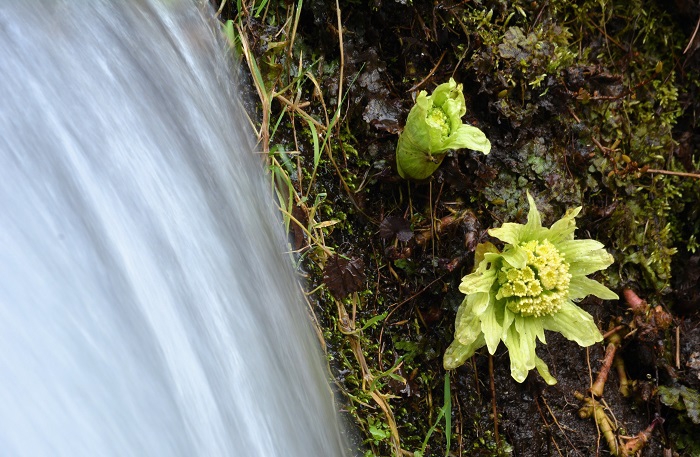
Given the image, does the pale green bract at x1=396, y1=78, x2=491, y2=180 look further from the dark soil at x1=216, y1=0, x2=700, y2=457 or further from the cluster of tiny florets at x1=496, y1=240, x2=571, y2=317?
the cluster of tiny florets at x1=496, y1=240, x2=571, y2=317

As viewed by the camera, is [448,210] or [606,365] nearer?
[448,210]

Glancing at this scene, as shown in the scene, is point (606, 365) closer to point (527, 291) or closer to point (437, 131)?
point (527, 291)

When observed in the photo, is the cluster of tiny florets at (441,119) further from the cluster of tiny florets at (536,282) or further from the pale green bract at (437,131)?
the cluster of tiny florets at (536,282)

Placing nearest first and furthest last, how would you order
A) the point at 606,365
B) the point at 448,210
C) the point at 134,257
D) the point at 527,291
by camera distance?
the point at 134,257 < the point at 527,291 < the point at 448,210 < the point at 606,365

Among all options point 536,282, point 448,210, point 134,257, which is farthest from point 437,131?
point 134,257

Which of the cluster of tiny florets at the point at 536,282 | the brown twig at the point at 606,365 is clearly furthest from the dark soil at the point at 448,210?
the cluster of tiny florets at the point at 536,282

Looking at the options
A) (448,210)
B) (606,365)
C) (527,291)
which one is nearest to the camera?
(527,291)
